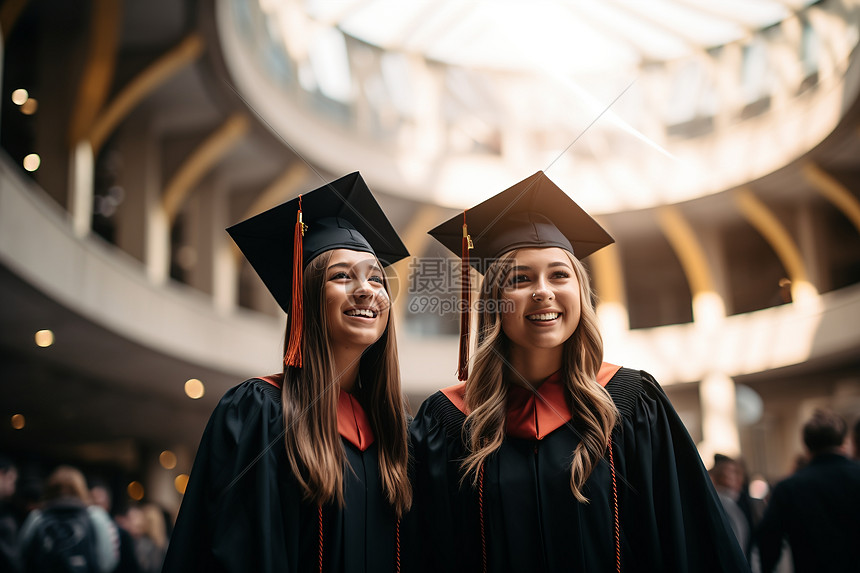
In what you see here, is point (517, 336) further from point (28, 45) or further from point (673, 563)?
point (28, 45)

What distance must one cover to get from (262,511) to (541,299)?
1059 millimetres

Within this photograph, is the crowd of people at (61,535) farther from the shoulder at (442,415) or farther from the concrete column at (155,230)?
the concrete column at (155,230)

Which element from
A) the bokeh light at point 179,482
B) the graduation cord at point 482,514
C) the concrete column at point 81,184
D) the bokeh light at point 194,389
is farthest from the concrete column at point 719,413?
the graduation cord at point 482,514

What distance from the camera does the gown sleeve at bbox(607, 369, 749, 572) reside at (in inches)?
87.1

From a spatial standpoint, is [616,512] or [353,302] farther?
[353,302]

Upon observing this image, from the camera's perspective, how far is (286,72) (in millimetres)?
12383

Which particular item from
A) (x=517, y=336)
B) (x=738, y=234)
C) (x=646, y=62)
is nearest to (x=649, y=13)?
(x=646, y=62)

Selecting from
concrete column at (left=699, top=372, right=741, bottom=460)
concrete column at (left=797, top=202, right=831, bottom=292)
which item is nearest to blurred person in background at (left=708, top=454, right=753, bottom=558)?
concrete column at (left=699, top=372, right=741, bottom=460)

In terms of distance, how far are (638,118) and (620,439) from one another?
1364 cm

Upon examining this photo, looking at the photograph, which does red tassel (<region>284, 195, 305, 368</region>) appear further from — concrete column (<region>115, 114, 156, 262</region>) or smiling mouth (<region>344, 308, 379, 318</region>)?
concrete column (<region>115, 114, 156, 262</region>)

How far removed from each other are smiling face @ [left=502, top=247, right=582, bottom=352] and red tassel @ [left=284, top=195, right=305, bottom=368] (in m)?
0.67

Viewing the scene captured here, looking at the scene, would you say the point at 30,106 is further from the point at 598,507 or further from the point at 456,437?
the point at 598,507

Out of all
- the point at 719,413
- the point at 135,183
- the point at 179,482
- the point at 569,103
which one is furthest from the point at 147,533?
the point at 569,103

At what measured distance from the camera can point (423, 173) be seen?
46.1 ft
